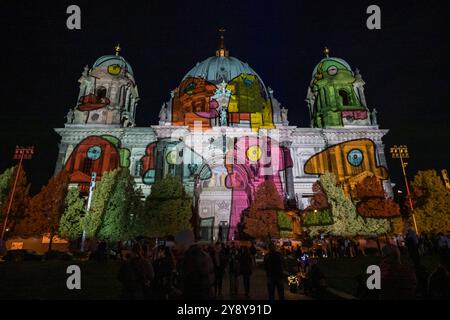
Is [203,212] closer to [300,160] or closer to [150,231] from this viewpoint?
[150,231]

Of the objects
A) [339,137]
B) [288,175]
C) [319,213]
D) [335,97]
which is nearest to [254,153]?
[288,175]

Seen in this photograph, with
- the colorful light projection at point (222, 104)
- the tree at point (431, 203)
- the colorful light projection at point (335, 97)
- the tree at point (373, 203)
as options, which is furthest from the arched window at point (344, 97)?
the tree at point (373, 203)

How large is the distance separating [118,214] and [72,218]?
22.8 feet

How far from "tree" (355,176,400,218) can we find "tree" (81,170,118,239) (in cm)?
2950

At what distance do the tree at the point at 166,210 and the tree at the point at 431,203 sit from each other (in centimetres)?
3202

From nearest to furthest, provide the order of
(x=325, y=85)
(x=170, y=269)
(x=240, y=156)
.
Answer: (x=170, y=269)
(x=240, y=156)
(x=325, y=85)

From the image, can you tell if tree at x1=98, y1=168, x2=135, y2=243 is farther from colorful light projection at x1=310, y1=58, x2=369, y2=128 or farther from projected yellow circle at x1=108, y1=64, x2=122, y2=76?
colorful light projection at x1=310, y1=58, x2=369, y2=128

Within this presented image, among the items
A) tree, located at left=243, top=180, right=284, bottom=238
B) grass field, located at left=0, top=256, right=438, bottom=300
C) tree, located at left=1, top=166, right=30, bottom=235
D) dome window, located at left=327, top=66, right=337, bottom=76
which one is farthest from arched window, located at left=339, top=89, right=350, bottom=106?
tree, located at left=1, top=166, right=30, bottom=235

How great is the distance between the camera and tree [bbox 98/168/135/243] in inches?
1178

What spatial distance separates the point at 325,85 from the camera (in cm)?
5272

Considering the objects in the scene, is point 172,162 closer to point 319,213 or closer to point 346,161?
point 319,213

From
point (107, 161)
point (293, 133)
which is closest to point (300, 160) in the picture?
point (293, 133)

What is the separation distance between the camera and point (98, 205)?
31062 mm
